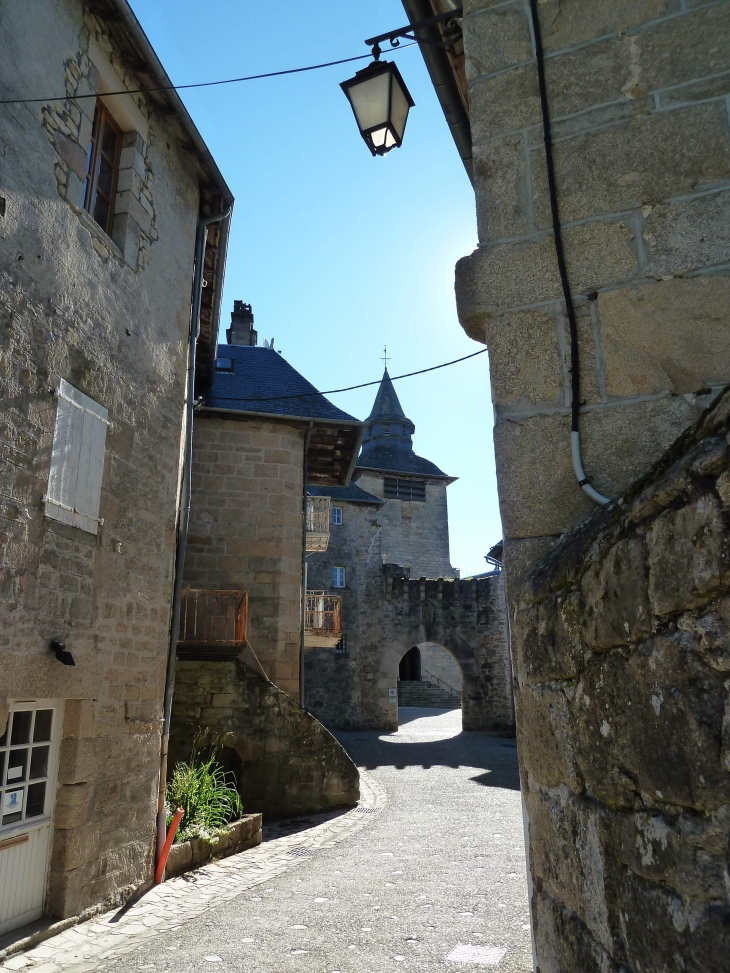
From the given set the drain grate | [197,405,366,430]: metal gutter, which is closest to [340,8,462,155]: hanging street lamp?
the drain grate

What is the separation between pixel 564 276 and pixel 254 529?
351 inches

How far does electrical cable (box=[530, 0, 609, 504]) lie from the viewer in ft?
6.83

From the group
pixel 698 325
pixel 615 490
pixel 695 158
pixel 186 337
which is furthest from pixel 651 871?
pixel 186 337

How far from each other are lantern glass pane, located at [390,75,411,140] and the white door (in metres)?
4.30

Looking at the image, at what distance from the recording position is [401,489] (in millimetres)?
33219

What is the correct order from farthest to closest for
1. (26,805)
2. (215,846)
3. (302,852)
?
(302,852), (215,846), (26,805)

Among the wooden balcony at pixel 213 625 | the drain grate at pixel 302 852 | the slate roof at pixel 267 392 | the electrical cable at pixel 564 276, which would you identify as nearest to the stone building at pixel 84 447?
the drain grate at pixel 302 852

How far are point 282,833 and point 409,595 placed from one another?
1413cm

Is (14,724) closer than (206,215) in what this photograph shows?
Yes

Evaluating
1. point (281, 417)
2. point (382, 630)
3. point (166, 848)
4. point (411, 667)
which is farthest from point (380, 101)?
point (411, 667)

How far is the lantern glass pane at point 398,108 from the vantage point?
3.37m

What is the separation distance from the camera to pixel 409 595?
22.0 meters

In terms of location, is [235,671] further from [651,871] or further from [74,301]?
[651,871]

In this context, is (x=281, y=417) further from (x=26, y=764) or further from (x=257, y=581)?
(x=26, y=764)
